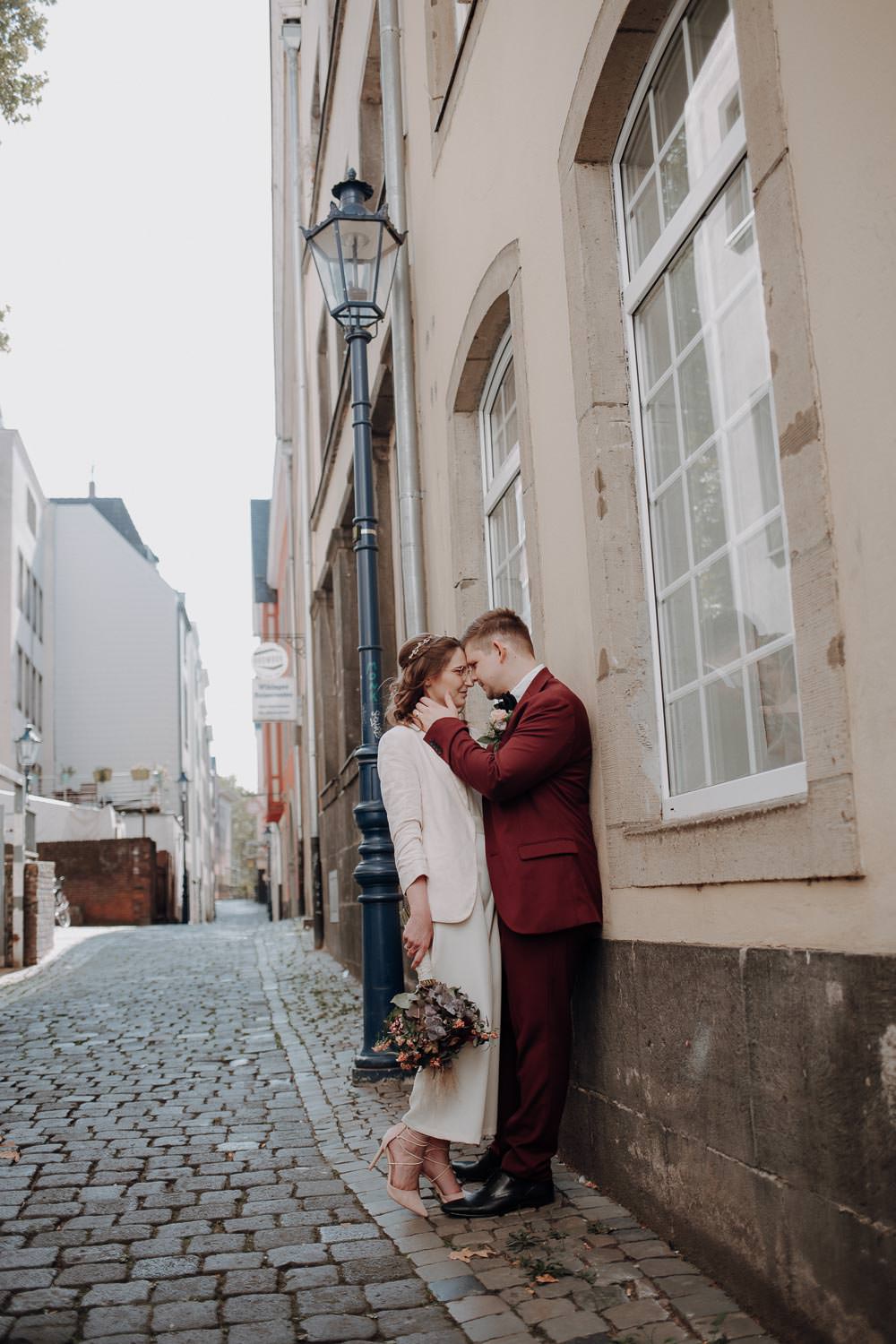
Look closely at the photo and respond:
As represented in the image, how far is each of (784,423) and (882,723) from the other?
2.62 feet

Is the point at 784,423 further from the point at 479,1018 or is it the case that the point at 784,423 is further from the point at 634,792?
the point at 479,1018

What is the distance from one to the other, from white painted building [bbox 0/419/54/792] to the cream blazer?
3388cm

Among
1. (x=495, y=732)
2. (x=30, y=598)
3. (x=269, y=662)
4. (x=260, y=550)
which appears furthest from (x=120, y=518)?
(x=495, y=732)

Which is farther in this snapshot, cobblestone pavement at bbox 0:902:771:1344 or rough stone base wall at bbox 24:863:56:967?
rough stone base wall at bbox 24:863:56:967

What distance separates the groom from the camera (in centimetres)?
420

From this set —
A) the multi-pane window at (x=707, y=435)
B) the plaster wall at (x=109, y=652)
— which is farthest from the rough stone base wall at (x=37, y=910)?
the plaster wall at (x=109, y=652)

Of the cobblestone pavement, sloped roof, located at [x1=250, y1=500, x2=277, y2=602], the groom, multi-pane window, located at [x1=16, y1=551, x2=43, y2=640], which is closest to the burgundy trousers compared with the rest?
the groom

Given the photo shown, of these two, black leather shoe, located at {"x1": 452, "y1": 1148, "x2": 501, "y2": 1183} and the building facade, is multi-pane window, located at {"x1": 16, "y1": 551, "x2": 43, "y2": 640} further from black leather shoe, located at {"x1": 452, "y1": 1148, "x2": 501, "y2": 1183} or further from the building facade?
black leather shoe, located at {"x1": 452, "y1": 1148, "x2": 501, "y2": 1183}

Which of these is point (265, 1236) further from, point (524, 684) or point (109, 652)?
point (109, 652)

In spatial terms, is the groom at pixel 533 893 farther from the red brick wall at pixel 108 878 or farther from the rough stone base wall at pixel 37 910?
the red brick wall at pixel 108 878

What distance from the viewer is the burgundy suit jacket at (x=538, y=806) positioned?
4.24 metres

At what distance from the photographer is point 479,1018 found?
4.15 metres

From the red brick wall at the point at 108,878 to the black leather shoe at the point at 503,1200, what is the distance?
→ 28.9 metres

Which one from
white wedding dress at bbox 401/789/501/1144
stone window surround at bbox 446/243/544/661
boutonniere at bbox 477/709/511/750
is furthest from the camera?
stone window surround at bbox 446/243/544/661
